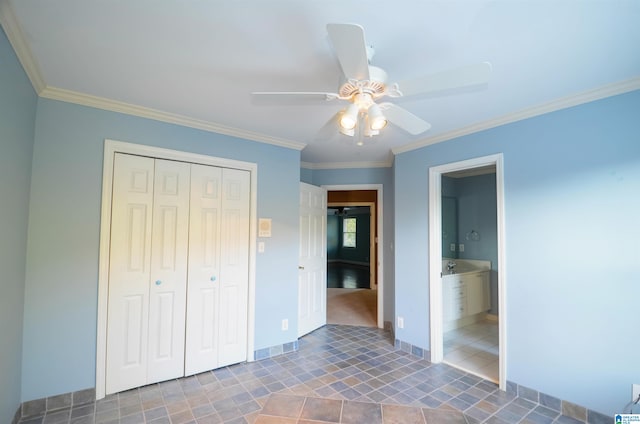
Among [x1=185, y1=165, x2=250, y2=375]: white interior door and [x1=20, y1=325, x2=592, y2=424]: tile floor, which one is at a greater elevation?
[x1=185, y1=165, x2=250, y2=375]: white interior door

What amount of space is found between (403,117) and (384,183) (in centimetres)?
247

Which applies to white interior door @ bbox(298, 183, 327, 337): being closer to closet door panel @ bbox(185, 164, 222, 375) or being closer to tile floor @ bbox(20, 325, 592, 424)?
tile floor @ bbox(20, 325, 592, 424)

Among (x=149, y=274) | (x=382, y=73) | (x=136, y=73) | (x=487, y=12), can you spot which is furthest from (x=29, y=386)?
(x=487, y=12)

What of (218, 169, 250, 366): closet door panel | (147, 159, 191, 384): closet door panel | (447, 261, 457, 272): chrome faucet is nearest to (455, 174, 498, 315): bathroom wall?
(447, 261, 457, 272): chrome faucet

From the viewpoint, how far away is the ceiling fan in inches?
44.1

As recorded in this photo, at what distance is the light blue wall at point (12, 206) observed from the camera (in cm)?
159

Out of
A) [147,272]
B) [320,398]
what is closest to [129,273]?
[147,272]

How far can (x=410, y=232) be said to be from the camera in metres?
3.28

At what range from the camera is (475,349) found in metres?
3.35

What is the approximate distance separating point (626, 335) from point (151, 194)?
367cm

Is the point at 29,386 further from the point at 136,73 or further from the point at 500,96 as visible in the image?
the point at 500,96

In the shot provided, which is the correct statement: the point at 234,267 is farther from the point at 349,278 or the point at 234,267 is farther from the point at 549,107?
the point at 349,278

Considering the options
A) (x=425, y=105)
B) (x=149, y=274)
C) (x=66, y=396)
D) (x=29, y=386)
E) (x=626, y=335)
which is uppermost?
(x=425, y=105)

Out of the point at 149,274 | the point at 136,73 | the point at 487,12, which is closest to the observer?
the point at 487,12
